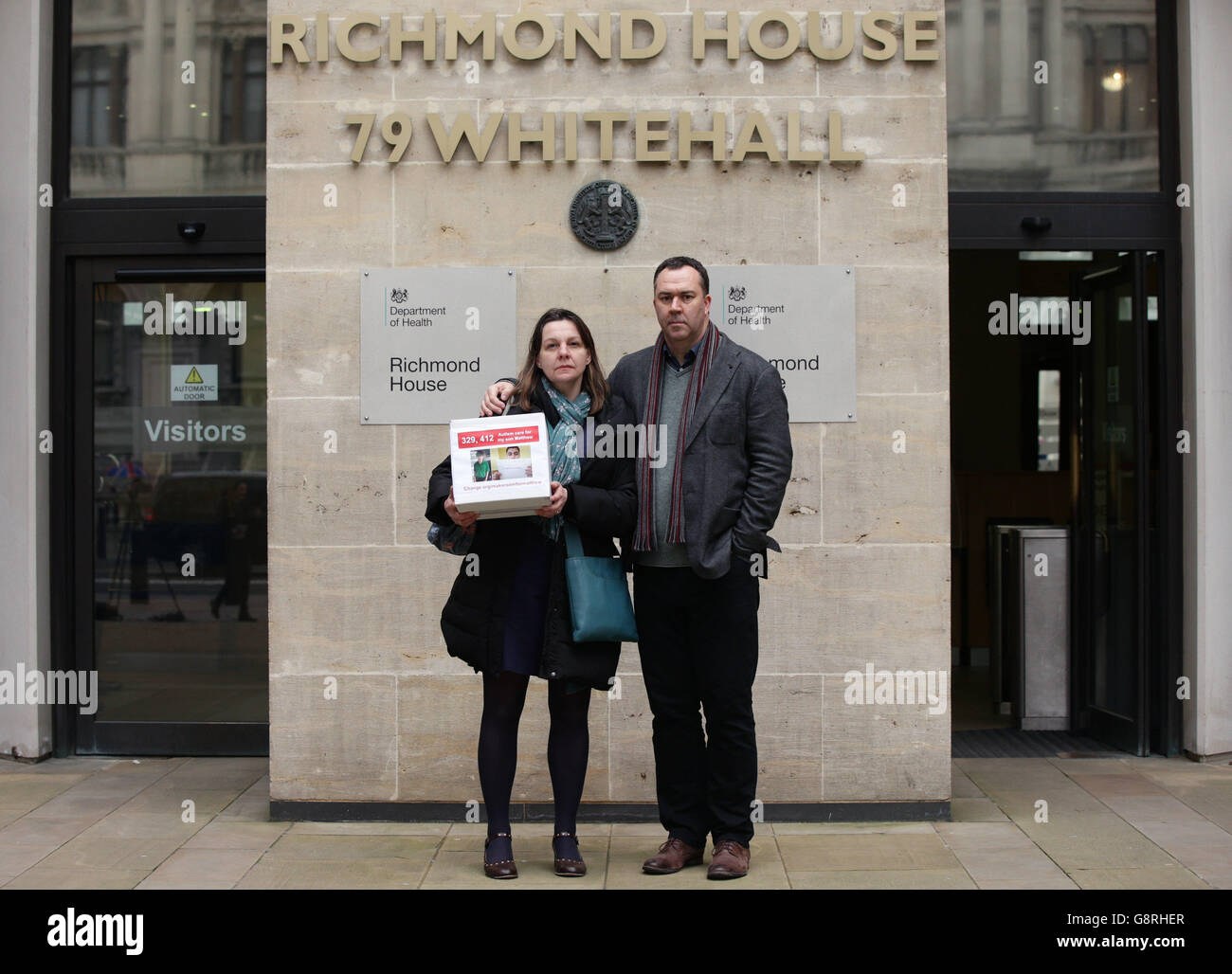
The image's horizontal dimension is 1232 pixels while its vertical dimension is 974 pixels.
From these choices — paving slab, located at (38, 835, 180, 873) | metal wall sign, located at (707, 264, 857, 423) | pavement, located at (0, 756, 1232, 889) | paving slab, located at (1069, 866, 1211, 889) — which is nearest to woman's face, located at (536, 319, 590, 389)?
metal wall sign, located at (707, 264, 857, 423)

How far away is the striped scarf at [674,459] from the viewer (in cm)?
459

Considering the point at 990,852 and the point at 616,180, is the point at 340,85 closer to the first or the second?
the point at 616,180

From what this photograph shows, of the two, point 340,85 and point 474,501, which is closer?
point 474,501

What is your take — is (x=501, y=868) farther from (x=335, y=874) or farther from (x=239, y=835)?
(x=239, y=835)

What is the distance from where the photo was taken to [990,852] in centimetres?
512

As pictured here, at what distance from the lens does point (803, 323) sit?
561cm

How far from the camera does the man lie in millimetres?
4562

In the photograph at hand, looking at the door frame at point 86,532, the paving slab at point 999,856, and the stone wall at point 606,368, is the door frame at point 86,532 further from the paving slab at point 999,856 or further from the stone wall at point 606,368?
the paving slab at point 999,856

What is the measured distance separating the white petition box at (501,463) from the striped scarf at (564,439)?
0.20 metres

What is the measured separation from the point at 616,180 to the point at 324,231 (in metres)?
1.24

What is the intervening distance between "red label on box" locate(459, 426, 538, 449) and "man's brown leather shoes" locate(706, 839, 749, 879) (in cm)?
159

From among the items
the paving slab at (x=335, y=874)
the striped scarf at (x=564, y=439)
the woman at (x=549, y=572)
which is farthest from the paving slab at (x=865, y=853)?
the striped scarf at (x=564, y=439)

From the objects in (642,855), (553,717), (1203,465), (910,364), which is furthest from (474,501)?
(1203,465)

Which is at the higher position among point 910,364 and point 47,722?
point 910,364
